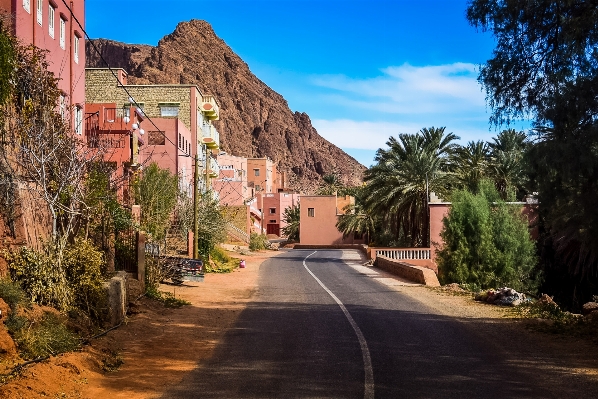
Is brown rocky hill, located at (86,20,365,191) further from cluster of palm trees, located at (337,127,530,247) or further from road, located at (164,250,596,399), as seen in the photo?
road, located at (164,250,596,399)

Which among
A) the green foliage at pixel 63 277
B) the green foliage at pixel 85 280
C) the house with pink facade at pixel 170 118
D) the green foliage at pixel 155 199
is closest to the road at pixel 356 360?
the green foliage at pixel 85 280

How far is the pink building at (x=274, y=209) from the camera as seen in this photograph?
4562 inches

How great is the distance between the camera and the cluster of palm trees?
44.8m

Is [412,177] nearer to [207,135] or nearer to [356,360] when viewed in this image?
[207,135]

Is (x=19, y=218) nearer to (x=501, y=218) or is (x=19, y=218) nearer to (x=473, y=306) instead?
(x=473, y=306)

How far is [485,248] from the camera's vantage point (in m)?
32.7

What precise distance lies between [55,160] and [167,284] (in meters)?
11.0

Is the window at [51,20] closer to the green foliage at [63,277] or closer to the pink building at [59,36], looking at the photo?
the pink building at [59,36]

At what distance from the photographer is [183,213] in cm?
3609

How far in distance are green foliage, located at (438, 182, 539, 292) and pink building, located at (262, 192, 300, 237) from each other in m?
82.7

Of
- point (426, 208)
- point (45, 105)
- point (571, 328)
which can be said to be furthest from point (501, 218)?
point (45, 105)

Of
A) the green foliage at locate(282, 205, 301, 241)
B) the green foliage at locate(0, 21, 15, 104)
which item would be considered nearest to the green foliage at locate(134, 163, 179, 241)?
the green foliage at locate(0, 21, 15, 104)

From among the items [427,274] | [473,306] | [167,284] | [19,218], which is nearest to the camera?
[19,218]

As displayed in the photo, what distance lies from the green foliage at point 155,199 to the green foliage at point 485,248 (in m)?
13.9
